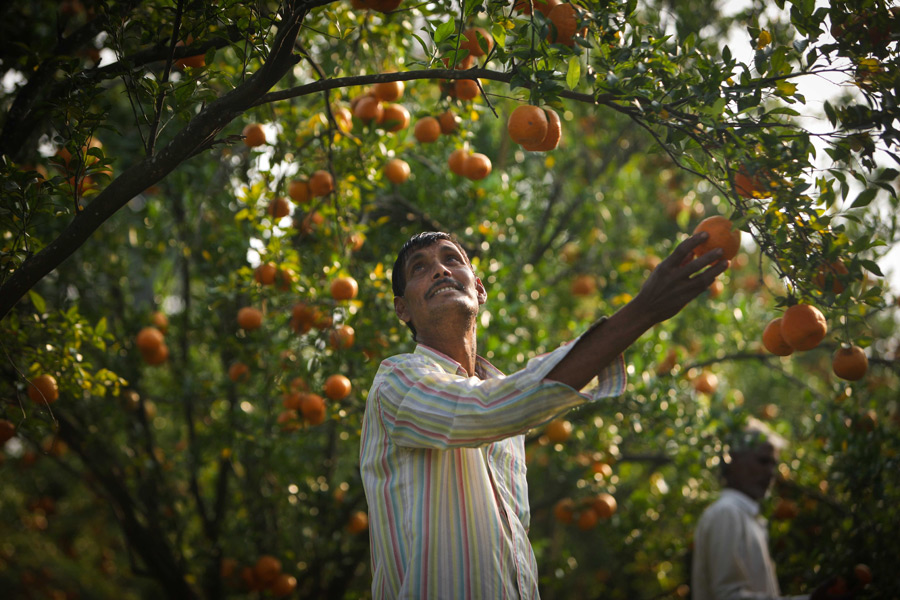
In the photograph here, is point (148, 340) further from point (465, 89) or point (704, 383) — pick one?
point (704, 383)

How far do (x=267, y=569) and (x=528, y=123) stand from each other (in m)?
2.97

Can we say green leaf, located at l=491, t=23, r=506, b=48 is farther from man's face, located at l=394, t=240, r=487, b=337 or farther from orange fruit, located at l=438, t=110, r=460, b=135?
orange fruit, located at l=438, t=110, r=460, b=135

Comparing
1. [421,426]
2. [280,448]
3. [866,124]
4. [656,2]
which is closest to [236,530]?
[280,448]

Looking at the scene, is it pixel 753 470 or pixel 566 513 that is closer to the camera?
pixel 753 470

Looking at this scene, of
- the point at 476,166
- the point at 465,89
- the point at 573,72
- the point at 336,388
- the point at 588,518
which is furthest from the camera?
the point at 588,518

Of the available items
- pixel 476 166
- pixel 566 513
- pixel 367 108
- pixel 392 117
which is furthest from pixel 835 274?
pixel 566 513

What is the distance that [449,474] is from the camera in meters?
1.66

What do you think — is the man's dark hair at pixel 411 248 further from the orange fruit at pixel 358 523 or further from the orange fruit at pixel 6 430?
the orange fruit at pixel 358 523

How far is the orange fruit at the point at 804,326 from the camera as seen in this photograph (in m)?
1.89

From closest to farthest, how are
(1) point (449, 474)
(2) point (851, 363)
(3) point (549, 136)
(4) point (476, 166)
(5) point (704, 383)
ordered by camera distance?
(1) point (449, 474) → (2) point (851, 363) → (3) point (549, 136) → (4) point (476, 166) → (5) point (704, 383)

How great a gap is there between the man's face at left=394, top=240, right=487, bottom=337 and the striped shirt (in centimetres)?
19

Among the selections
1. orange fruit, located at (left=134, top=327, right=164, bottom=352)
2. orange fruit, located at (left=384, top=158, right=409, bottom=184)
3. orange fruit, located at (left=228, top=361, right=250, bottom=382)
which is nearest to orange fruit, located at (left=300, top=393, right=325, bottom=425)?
orange fruit, located at (left=228, top=361, right=250, bottom=382)

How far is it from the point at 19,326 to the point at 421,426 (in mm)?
1768

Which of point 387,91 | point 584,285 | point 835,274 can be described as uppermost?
point 584,285
